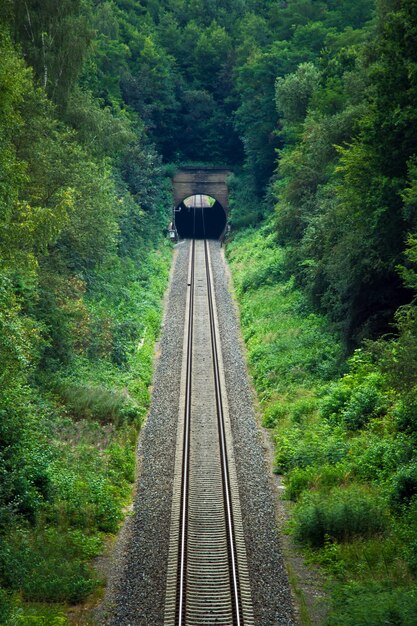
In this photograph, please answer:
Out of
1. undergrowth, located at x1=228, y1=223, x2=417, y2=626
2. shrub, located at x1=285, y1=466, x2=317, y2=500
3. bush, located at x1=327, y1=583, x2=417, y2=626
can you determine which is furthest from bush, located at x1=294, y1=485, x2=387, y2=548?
bush, located at x1=327, y1=583, x2=417, y2=626

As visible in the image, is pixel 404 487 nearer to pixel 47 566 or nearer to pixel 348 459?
pixel 348 459

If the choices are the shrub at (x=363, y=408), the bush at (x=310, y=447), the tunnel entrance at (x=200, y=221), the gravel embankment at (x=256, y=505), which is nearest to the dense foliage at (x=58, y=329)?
the gravel embankment at (x=256, y=505)

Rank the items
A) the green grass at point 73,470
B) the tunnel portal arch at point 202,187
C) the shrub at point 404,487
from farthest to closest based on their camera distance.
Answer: the tunnel portal arch at point 202,187 → the shrub at point 404,487 → the green grass at point 73,470

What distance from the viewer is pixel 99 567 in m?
15.4

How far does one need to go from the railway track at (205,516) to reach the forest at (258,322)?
1534mm

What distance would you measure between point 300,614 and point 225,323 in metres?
22.9

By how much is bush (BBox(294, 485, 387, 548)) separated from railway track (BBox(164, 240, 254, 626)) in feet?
5.01

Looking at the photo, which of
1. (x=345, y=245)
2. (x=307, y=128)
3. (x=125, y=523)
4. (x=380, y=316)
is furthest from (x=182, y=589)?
(x=307, y=128)

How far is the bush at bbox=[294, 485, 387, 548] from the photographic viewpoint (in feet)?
52.6

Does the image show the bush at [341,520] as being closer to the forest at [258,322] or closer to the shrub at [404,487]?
the forest at [258,322]

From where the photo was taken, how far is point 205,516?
17.5m

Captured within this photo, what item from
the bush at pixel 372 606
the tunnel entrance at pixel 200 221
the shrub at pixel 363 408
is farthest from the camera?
the tunnel entrance at pixel 200 221

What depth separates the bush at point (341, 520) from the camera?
1605 centimetres

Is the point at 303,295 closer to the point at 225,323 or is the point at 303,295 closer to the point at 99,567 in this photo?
the point at 225,323
